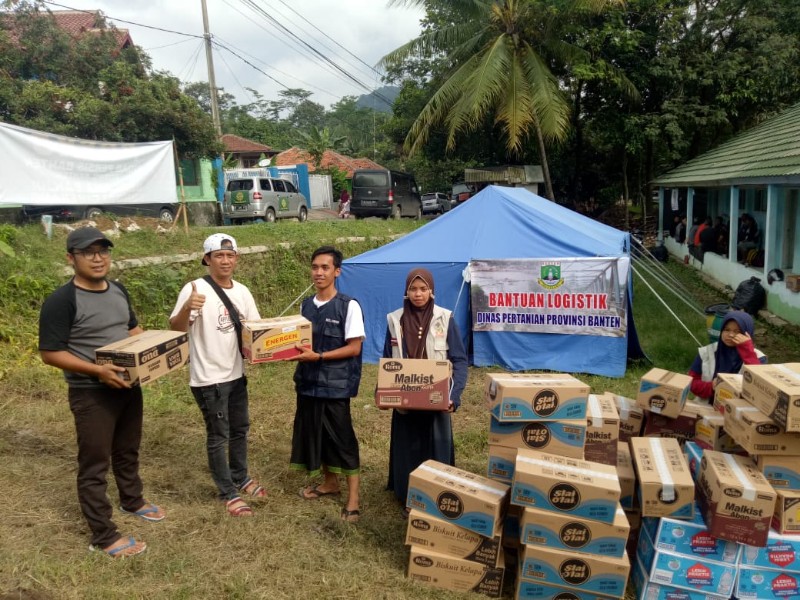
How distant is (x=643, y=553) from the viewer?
285 cm

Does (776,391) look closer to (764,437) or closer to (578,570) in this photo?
(764,437)

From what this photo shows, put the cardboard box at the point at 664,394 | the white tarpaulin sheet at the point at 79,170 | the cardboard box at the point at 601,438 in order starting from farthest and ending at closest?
the white tarpaulin sheet at the point at 79,170 < the cardboard box at the point at 664,394 < the cardboard box at the point at 601,438

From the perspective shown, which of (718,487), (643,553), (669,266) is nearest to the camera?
(718,487)

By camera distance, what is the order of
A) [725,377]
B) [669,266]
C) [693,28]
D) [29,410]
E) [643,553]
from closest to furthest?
1. [643,553]
2. [725,377]
3. [29,410]
4. [669,266]
5. [693,28]

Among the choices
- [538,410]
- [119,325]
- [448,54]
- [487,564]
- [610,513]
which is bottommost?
[487,564]

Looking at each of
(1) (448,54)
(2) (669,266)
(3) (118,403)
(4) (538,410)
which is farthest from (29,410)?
(1) (448,54)

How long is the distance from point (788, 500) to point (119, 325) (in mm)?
3297

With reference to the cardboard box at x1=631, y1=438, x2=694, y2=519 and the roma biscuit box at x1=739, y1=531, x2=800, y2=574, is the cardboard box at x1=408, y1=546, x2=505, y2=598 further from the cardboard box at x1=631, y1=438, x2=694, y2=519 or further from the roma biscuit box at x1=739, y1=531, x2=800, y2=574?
the roma biscuit box at x1=739, y1=531, x2=800, y2=574

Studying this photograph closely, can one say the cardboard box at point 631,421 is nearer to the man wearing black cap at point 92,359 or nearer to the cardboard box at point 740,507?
the cardboard box at point 740,507

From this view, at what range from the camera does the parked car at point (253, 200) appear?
1623cm

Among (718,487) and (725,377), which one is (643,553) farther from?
(725,377)

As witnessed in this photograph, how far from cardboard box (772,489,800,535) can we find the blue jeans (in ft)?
9.18

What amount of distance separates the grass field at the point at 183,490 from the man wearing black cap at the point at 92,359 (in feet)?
0.87

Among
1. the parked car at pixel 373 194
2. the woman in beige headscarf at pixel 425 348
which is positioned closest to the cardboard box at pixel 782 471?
the woman in beige headscarf at pixel 425 348
